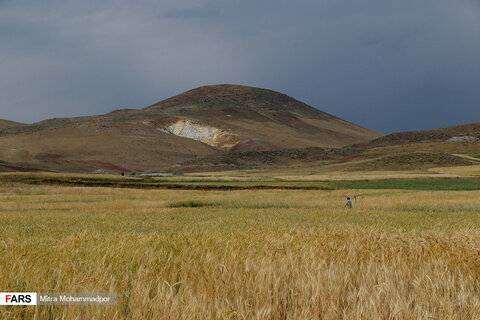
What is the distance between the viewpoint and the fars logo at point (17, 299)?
3.96 metres

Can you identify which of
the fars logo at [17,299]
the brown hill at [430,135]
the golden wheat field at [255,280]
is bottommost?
the golden wheat field at [255,280]

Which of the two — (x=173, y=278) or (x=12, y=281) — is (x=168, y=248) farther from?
(x=12, y=281)

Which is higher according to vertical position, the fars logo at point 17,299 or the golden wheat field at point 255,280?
the fars logo at point 17,299

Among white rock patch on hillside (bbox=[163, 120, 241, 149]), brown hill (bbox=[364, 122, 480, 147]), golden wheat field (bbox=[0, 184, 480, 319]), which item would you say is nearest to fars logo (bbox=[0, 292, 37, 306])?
golden wheat field (bbox=[0, 184, 480, 319])

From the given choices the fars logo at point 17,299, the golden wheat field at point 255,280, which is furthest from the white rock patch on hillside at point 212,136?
the fars logo at point 17,299

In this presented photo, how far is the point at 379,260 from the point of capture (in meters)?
7.43

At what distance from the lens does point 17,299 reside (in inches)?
161

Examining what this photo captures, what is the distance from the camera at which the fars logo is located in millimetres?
3963

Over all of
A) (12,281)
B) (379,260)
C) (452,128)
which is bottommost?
(379,260)

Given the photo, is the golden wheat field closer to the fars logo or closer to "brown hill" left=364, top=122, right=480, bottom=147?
the fars logo

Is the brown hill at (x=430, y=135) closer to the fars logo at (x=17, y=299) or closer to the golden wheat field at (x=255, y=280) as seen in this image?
the golden wheat field at (x=255, y=280)

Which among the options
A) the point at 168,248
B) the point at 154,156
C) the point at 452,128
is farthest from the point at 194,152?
the point at 168,248

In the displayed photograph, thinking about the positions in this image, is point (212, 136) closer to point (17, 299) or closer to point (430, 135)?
point (430, 135)

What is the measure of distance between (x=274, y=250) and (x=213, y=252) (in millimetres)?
1261
